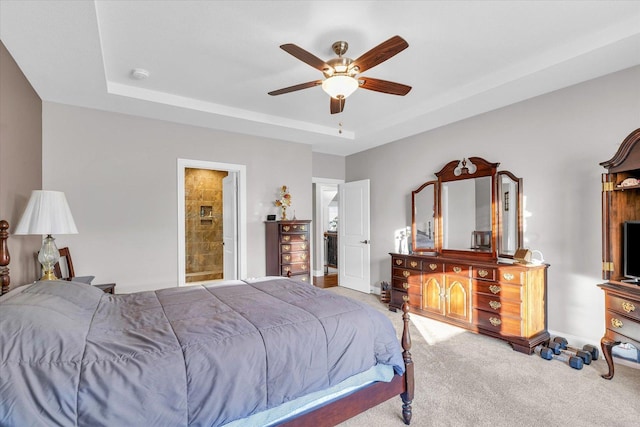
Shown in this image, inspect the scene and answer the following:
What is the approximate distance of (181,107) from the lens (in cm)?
351

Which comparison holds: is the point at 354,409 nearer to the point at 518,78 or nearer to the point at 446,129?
the point at 518,78

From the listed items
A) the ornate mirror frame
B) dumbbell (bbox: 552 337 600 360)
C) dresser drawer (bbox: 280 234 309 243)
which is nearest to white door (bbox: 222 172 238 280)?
dresser drawer (bbox: 280 234 309 243)

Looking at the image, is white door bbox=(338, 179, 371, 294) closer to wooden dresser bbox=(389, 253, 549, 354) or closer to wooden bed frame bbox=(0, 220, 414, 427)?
wooden dresser bbox=(389, 253, 549, 354)

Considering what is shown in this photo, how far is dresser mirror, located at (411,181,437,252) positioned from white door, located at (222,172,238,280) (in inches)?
102

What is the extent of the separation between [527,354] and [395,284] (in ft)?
5.61

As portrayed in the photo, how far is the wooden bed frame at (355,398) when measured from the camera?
5.37 ft

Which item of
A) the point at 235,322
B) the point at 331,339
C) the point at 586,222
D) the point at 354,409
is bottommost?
the point at 354,409

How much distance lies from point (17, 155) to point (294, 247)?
304 centimetres

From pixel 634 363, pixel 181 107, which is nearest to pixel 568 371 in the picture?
pixel 634 363

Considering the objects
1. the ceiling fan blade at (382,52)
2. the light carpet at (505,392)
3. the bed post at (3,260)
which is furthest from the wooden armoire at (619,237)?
the bed post at (3,260)

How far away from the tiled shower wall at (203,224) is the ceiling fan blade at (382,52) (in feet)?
16.7

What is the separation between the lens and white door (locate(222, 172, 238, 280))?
459 cm

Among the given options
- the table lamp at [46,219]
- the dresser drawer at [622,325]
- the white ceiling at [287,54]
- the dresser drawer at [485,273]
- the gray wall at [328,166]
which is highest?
the white ceiling at [287,54]

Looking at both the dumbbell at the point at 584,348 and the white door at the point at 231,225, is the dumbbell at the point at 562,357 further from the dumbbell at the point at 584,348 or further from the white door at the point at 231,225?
the white door at the point at 231,225
